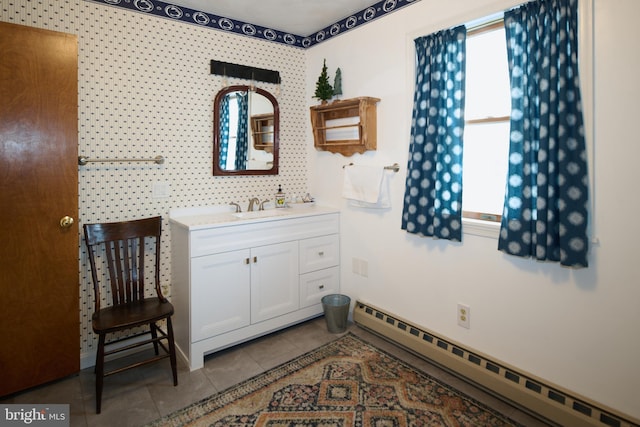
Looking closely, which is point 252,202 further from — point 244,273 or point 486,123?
point 486,123

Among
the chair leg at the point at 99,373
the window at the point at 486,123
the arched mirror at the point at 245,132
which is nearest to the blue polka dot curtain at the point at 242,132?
the arched mirror at the point at 245,132

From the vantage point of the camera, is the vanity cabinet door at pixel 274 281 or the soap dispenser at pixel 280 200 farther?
the soap dispenser at pixel 280 200

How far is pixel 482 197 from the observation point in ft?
7.49

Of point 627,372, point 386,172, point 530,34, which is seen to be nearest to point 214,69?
point 386,172

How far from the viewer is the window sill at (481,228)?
7.00 feet

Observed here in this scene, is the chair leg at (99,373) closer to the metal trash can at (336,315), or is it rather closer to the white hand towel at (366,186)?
the metal trash can at (336,315)

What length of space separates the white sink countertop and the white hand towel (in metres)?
0.30

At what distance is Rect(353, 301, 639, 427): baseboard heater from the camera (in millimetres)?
1769

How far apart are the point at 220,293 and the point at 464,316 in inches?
63.7

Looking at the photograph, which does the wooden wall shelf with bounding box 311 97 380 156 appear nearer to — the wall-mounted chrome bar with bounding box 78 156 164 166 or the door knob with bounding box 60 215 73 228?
the wall-mounted chrome bar with bounding box 78 156 164 166

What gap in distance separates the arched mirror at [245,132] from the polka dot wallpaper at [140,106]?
0.07 meters

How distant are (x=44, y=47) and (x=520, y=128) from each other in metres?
2.67

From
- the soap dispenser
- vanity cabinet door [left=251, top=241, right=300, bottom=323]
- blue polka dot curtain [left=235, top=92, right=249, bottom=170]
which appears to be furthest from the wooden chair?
the soap dispenser

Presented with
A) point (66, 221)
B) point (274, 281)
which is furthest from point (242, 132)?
point (66, 221)
